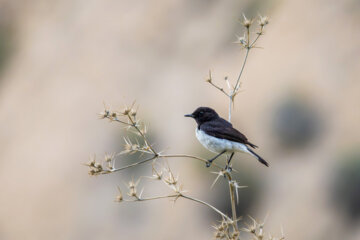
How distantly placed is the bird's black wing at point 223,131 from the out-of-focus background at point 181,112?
12.9 meters

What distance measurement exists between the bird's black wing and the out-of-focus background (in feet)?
42.2

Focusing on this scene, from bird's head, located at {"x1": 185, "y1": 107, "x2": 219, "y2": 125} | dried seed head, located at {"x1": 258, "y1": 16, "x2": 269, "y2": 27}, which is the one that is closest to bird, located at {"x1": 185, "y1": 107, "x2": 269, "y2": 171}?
bird's head, located at {"x1": 185, "y1": 107, "x2": 219, "y2": 125}

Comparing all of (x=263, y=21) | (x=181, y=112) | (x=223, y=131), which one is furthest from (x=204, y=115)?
(x=181, y=112)

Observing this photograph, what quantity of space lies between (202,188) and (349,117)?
6036mm

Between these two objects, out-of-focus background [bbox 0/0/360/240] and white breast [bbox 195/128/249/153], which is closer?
white breast [bbox 195/128/249/153]

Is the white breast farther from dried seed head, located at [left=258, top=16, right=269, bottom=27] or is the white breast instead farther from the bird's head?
dried seed head, located at [left=258, top=16, right=269, bottom=27]

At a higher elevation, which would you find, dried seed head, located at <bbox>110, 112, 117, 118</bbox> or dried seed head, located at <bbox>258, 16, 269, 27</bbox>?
dried seed head, located at <bbox>258, 16, 269, 27</bbox>

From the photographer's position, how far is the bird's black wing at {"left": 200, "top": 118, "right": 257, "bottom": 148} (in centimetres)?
621

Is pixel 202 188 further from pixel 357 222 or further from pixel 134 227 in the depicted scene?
pixel 357 222

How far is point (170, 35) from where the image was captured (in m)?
27.1

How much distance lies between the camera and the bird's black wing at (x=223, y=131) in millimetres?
6211

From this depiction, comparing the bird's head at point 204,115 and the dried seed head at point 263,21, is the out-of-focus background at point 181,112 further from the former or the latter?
the dried seed head at point 263,21

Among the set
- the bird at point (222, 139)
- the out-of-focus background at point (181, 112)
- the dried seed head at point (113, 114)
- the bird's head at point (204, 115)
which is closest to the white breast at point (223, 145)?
the bird at point (222, 139)

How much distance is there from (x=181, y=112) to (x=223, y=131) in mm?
17390
